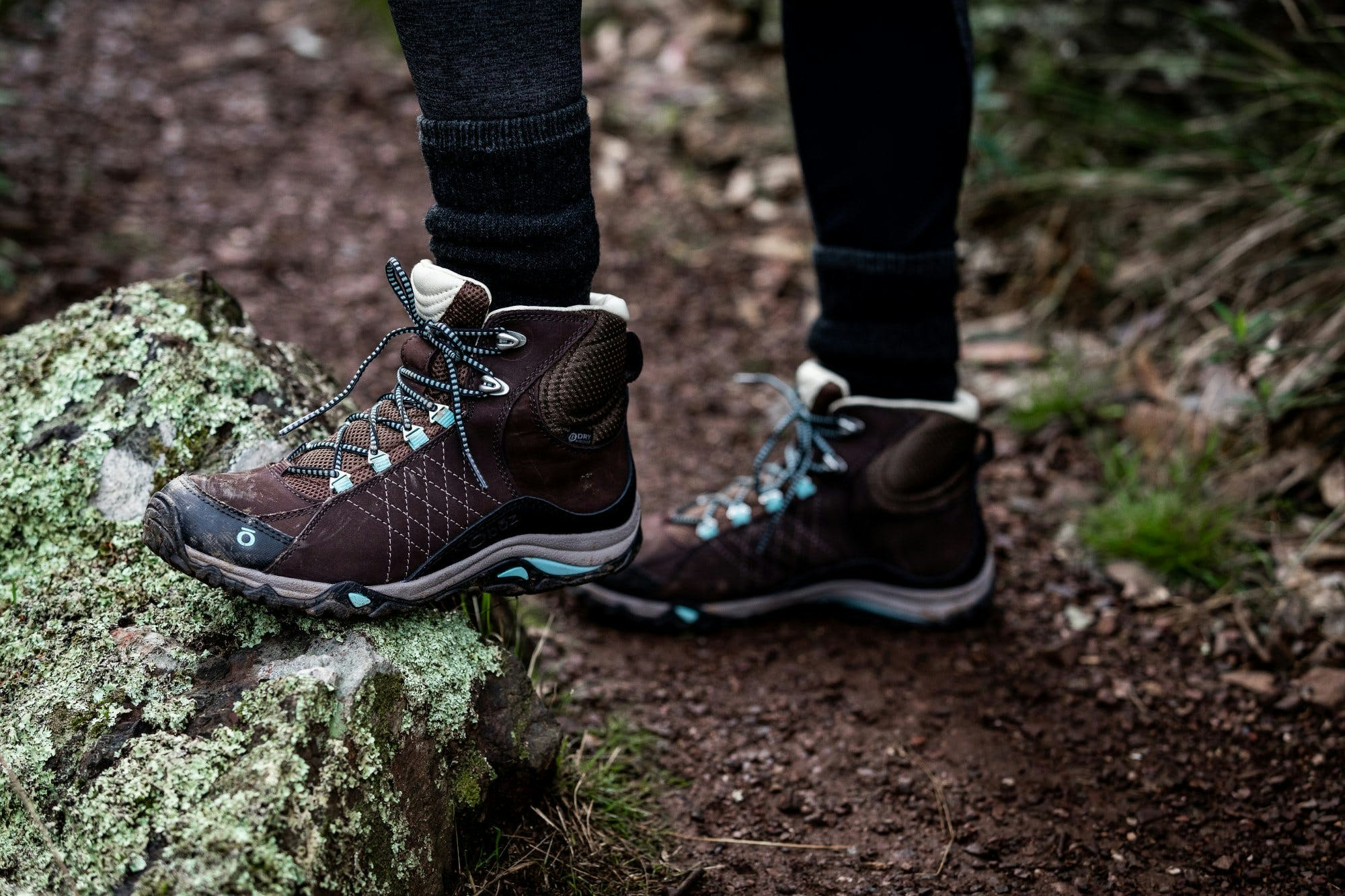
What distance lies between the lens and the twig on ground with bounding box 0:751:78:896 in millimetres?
1099

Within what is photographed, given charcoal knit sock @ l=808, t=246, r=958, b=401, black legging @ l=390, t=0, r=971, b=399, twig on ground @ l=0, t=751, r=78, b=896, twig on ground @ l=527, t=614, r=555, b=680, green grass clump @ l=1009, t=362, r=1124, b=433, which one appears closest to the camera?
twig on ground @ l=0, t=751, r=78, b=896

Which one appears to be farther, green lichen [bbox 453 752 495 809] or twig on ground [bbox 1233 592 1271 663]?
twig on ground [bbox 1233 592 1271 663]

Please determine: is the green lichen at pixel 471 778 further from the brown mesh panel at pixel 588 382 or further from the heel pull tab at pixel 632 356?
the heel pull tab at pixel 632 356

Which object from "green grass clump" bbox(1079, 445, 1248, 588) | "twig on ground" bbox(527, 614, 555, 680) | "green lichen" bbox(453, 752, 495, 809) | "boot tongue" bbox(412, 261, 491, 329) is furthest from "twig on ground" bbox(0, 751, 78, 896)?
"green grass clump" bbox(1079, 445, 1248, 588)

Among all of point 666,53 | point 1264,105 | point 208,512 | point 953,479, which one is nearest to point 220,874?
point 208,512

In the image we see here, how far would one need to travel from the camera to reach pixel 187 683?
1.26 m

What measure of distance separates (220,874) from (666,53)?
4057 millimetres

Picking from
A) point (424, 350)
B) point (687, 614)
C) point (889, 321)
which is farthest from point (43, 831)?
point (889, 321)

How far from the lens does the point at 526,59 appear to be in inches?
48.5

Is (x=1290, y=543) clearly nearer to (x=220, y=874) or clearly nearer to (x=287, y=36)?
(x=220, y=874)

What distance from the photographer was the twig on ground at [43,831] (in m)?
1.10

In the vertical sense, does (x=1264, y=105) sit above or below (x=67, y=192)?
above

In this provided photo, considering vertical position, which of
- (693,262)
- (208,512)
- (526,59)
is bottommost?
(693,262)

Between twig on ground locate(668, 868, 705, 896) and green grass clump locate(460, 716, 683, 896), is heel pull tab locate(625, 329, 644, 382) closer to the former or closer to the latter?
green grass clump locate(460, 716, 683, 896)
